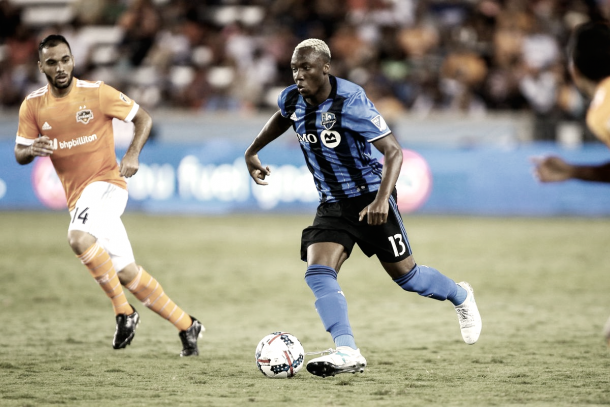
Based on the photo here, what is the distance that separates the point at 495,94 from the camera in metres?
18.4

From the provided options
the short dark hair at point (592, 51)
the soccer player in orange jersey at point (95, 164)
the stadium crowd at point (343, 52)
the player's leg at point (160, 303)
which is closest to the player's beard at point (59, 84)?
the soccer player in orange jersey at point (95, 164)

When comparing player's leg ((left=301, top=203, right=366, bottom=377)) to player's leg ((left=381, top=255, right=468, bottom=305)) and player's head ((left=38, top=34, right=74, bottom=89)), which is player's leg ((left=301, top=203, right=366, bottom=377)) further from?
player's head ((left=38, top=34, right=74, bottom=89))

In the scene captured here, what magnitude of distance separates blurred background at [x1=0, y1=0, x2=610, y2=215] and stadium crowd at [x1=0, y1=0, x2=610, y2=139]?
3 cm

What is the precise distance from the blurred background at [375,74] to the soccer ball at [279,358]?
10831 millimetres

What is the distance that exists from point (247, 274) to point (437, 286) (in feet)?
16.6

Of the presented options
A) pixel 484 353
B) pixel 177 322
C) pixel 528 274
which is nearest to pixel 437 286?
pixel 484 353

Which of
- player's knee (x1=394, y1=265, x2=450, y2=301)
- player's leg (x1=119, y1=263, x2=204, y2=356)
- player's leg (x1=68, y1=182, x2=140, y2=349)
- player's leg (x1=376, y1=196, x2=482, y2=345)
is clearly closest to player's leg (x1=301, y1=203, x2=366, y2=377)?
player's leg (x1=376, y1=196, x2=482, y2=345)

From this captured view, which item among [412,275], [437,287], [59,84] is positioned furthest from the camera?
[59,84]

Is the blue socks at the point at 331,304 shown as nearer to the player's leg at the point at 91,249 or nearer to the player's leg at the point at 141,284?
the player's leg at the point at 141,284

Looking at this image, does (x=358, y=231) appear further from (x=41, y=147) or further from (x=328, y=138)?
(x=41, y=147)

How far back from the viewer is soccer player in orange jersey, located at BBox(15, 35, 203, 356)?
659 centimetres

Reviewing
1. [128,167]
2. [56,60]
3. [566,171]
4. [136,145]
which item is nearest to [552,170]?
[566,171]

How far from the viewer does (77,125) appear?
6797 mm

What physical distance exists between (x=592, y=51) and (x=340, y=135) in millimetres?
1840
